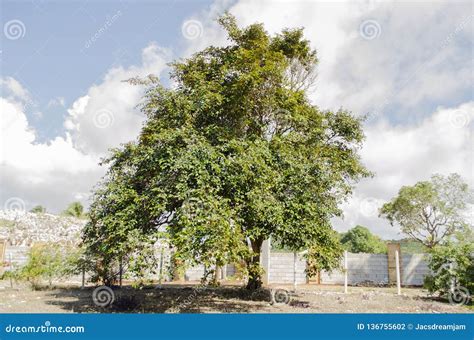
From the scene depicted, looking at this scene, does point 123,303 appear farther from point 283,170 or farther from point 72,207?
point 72,207

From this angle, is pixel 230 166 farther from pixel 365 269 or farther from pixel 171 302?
pixel 365 269

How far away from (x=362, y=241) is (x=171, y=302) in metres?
56.1

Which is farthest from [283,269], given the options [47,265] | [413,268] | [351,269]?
[47,265]

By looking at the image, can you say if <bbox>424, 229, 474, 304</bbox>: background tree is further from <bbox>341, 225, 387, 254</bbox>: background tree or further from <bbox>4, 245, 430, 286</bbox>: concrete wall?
<bbox>341, 225, 387, 254</bbox>: background tree

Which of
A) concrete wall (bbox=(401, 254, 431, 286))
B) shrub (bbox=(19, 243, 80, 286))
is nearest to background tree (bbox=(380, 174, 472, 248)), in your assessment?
concrete wall (bbox=(401, 254, 431, 286))

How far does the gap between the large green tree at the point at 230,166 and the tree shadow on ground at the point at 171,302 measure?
121 centimetres

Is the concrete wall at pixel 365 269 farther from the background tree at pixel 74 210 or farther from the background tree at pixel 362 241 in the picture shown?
the background tree at pixel 362 241

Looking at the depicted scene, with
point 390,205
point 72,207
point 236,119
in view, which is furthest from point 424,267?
point 72,207

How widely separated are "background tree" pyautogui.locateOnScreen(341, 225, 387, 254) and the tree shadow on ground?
5045 centimetres

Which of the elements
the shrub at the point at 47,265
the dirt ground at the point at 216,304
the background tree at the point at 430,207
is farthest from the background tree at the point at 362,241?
the shrub at the point at 47,265

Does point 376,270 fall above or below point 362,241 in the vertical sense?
below

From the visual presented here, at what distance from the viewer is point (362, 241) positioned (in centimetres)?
6519

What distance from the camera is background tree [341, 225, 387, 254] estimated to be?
64.4 m

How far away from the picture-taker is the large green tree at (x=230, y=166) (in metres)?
10.5
